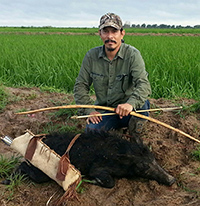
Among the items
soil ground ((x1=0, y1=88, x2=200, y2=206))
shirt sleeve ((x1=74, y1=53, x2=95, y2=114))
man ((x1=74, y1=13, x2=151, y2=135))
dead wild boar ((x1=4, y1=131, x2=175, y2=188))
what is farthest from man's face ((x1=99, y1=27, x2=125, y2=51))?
soil ground ((x1=0, y1=88, x2=200, y2=206))

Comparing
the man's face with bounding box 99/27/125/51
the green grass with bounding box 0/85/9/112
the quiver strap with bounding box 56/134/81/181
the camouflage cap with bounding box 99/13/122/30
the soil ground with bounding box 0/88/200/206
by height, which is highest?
the camouflage cap with bounding box 99/13/122/30

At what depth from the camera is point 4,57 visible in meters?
7.84

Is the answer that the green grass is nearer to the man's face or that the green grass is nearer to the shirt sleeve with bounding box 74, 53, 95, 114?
the shirt sleeve with bounding box 74, 53, 95, 114

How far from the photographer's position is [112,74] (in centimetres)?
318

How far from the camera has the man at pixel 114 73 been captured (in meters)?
2.93

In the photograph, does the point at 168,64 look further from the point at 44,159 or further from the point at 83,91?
the point at 44,159

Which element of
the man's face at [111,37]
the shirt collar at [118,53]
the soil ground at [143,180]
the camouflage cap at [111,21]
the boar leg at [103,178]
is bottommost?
the soil ground at [143,180]

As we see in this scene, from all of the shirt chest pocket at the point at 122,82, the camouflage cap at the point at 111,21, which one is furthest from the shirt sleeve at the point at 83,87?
the camouflage cap at the point at 111,21

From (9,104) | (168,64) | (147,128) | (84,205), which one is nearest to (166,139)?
(147,128)

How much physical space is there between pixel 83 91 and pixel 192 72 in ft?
10.8

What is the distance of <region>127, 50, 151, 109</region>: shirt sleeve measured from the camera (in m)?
2.88

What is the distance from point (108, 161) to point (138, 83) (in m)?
0.97

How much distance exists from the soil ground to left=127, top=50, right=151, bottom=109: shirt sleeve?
54 cm

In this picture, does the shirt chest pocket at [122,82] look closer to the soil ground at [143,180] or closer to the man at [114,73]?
the man at [114,73]
